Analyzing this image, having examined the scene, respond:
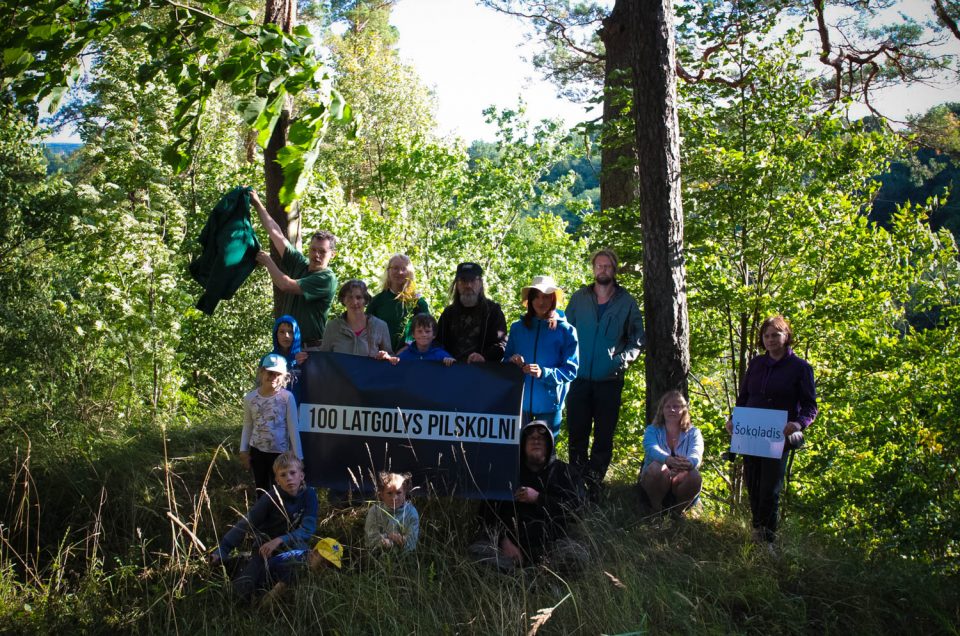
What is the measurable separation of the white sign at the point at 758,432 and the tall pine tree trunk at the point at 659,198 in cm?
135

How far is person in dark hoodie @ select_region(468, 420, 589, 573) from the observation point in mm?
5598

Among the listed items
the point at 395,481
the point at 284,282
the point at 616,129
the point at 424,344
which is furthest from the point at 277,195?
the point at 395,481

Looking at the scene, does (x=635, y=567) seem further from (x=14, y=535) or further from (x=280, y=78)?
(x=14, y=535)

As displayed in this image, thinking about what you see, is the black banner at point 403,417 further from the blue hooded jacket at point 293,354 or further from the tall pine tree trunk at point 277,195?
the tall pine tree trunk at point 277,195

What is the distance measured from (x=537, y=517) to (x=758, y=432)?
70.2 inches

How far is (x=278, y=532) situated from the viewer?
5.69 metres

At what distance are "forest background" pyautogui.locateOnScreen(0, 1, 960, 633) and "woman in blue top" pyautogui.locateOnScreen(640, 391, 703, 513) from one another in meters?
0.35

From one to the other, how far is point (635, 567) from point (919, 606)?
5.53 ft

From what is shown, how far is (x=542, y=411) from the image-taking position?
22.2ft

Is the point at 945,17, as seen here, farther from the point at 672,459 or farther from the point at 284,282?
the point at 284,282

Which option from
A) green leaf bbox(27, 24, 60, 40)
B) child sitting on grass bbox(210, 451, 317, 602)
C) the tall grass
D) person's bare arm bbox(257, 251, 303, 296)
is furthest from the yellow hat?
green leaf bbox(27, 24, 60, 40)

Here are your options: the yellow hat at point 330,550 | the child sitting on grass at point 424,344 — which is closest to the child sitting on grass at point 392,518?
the yellow hat at point 330,550

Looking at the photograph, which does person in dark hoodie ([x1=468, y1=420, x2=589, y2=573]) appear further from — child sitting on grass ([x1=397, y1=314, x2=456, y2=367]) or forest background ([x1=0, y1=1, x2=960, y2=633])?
child sitting on grass ([x1=397, y1=314, x2=456, y2=367])

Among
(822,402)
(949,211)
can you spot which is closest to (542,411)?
(822,402)
